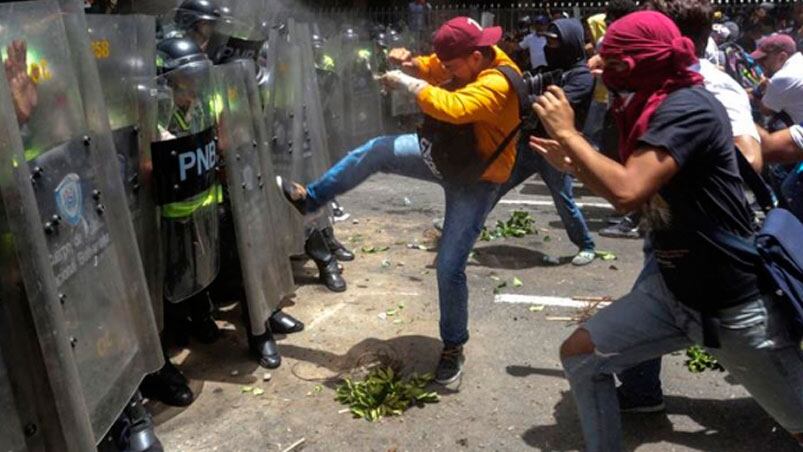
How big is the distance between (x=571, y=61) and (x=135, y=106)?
3.69 m

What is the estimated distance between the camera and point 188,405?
3.91 metres

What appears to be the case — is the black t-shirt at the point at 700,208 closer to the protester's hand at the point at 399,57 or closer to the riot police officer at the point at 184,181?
the protester's hand at the point at 399,57

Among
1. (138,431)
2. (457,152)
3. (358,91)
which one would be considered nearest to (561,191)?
(457,152)

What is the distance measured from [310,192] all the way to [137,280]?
1.21 metres

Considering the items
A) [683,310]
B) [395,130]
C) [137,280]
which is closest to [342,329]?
[137,280]

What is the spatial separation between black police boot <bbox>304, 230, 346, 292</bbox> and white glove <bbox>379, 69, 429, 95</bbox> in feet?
6.78

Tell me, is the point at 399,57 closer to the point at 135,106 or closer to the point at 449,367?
the point at 135,106

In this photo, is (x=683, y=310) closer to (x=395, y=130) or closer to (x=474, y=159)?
(x=474, y=159)

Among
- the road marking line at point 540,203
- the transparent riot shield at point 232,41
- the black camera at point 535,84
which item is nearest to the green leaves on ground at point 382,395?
the black camera at point 535,84

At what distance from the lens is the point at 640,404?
3693 millimetres

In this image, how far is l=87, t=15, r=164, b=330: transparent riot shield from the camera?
10.7ft

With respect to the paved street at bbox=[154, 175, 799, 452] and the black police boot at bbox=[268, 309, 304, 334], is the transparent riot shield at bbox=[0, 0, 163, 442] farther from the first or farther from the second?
the black police boot at bbox=[268, 309, 304, 334]

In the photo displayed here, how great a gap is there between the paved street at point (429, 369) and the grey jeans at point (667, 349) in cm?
66

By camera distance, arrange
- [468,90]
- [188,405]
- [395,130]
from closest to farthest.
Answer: [468,90] < [188,405] < [395,130]
